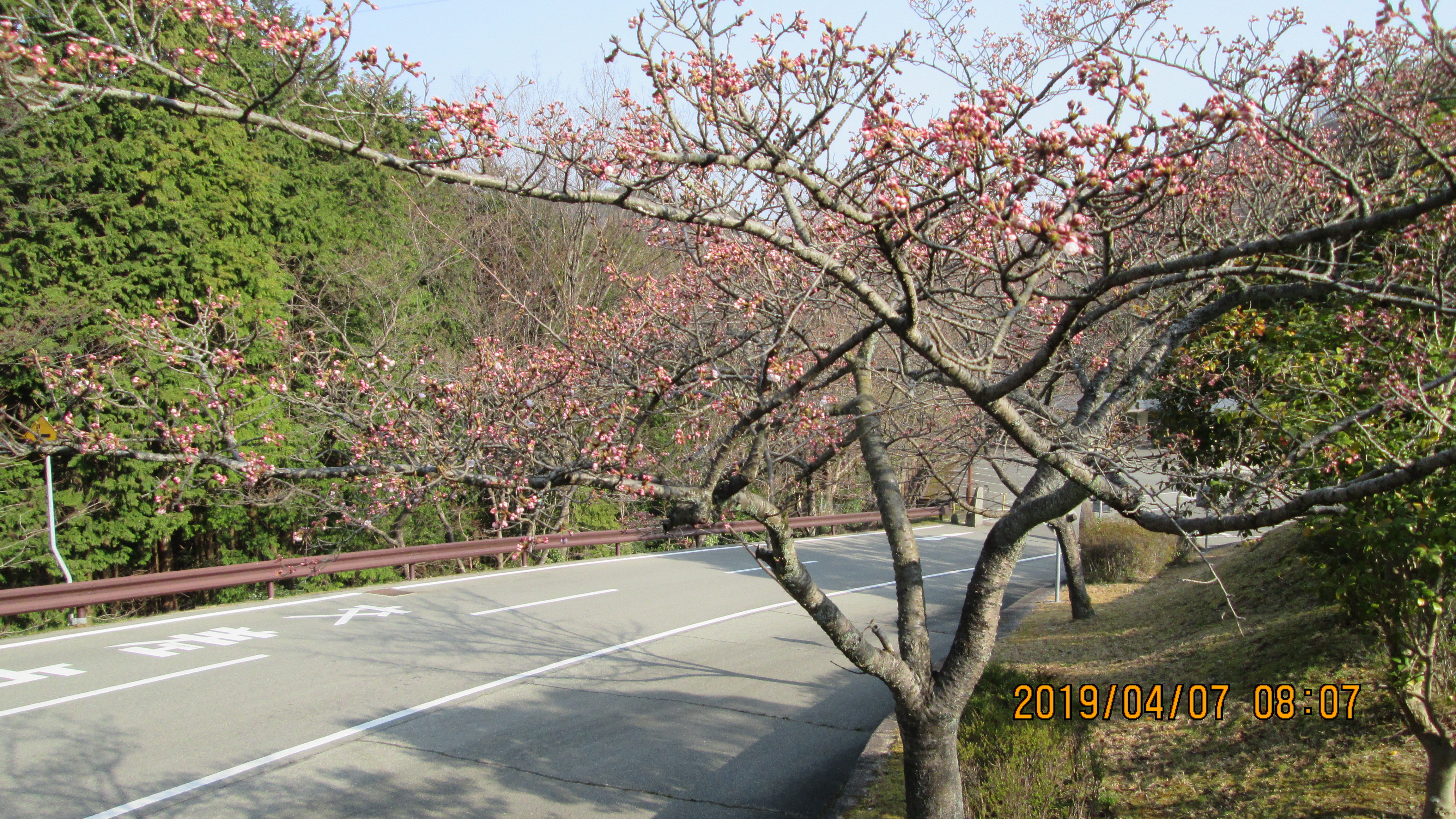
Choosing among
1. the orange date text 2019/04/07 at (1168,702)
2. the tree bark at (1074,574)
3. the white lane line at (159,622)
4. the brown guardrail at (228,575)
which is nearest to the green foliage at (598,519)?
the brown guardrail at (228,575)

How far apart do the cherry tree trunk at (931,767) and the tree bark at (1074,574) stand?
6404mm

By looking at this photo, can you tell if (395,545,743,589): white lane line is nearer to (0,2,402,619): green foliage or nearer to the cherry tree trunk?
(0,2,402,619): green foliage

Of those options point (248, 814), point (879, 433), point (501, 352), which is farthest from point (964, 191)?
point (248, 814)

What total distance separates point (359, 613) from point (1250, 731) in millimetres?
10374

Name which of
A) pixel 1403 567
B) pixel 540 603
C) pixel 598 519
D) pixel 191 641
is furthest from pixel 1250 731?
pixel 598 519

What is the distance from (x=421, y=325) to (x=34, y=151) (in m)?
6.50

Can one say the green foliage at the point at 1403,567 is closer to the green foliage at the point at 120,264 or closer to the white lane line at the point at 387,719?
the white lane line at the point at 387,719

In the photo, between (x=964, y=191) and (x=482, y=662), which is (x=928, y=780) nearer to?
(x=964, y=191)

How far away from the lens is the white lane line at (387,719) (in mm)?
5703

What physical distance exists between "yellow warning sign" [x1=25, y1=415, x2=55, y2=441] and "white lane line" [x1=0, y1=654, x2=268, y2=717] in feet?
14.2

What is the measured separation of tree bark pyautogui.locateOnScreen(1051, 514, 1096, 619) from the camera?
10.8m

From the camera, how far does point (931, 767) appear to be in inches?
194

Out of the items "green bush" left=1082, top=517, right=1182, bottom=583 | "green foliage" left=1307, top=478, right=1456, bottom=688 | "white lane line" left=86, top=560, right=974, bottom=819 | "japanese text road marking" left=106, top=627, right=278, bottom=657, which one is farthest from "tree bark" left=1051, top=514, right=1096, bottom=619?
"japanese text road marking" left=106, top=627, right=278, bottom=657

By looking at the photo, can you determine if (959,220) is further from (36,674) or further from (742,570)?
(742,570)
